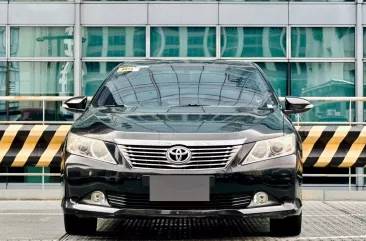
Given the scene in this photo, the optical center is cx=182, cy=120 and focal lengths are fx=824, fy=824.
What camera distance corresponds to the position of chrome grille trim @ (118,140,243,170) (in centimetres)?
643

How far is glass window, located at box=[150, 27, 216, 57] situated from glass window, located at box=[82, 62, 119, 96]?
119 centimetres

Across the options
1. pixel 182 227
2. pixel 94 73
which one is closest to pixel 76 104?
pixel 182 227

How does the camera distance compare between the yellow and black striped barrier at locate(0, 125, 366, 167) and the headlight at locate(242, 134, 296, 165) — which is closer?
the headlight at locate(242, 134, 296, 165)

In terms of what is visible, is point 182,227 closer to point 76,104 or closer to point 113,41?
point 76,104

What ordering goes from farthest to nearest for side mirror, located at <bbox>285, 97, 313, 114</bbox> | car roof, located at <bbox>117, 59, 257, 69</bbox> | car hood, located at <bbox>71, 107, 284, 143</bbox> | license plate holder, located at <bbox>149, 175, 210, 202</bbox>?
car roof, located at <bbox>117, 59, 257, 69</bbox>
side mirror, located at <bbox>285, 97, 313, 114</bbox>
car hood, located at <bbox>71, 107, 284, 143</bbox>
license plate holder, located at <bbox>149, 175, 210, 202</bbox>

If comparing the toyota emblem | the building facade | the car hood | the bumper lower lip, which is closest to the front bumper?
the bumper lower lip

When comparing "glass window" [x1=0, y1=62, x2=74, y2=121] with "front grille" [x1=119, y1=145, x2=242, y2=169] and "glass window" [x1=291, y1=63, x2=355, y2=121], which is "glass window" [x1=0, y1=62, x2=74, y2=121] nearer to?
"glass window" [x1=291, y1=63, x2=355, y2=121]

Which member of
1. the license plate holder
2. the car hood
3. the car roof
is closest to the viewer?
the license plate holder

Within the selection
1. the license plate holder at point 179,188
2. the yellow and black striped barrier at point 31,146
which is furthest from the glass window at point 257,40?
the license plate holder at point 179,188

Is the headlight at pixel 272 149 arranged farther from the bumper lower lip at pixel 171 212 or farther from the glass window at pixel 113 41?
the glass window at pixel 113 41

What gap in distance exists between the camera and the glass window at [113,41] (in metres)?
20.1

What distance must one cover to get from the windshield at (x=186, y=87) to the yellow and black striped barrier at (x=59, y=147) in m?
2.89

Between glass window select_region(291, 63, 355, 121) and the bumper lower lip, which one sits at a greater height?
glass window select_region(291, 63, 355, 121)

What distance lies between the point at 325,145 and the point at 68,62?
1024 centimetres
